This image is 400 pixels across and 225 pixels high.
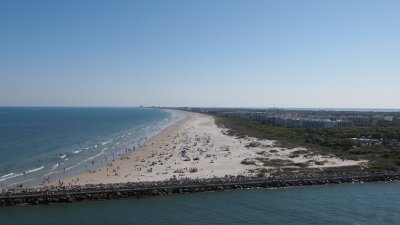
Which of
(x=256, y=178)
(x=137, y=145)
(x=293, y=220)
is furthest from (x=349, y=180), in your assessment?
(x=137, y=145)

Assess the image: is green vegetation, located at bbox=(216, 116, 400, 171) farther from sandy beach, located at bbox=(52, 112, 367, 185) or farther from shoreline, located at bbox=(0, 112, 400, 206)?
shoreline, located at bbox=(0, 112, 400, 206)

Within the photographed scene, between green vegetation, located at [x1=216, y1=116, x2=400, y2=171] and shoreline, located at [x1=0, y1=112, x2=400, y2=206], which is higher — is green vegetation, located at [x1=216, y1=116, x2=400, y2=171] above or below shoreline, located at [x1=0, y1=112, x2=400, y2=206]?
above

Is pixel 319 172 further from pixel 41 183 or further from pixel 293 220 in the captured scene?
pixel 41 183

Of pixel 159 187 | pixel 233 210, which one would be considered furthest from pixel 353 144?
pixel 233 210

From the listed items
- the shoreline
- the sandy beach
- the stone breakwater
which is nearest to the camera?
the stone breakwater

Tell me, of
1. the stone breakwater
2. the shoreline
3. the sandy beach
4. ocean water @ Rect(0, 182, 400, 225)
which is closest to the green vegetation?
the sandy beach

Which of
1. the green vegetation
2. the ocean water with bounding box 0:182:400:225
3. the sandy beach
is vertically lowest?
the ocean water with bounding box 0:182:400:225
